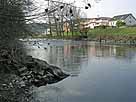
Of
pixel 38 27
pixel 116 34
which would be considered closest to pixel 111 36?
pixel 116 34

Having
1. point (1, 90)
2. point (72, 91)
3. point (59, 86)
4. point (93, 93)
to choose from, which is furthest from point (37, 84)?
point (1, 90)

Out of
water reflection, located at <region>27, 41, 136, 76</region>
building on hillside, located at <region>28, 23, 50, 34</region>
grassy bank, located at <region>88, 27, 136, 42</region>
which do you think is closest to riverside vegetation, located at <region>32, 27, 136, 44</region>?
grassy bank, located at <region>88, 27, 136, 42</region>

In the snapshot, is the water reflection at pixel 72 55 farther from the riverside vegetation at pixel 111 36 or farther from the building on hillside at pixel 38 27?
the riverside vegetation at pixel 111 36

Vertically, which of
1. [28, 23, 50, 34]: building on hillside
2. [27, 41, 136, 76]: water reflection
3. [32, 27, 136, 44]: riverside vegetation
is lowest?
[27, 41, 136, 76]: water reflection

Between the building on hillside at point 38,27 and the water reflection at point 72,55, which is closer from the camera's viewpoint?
the building on hillside at point 38,27

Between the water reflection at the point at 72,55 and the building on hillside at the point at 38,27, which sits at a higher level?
the building on hillside at the point at 38,27

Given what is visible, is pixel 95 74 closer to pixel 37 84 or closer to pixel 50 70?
pixel 50 70

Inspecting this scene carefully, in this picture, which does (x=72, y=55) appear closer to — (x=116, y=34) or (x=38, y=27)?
(x=38, y=27)

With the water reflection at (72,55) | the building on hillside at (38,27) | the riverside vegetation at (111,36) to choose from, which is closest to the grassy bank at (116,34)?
the riverside vegetation at (111,36)

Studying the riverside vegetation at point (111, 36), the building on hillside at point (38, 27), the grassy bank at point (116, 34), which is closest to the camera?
the building on hillside at point (38, 27)

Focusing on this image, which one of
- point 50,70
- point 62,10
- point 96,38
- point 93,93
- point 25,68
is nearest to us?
point 62,10

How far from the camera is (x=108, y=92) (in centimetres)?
1242

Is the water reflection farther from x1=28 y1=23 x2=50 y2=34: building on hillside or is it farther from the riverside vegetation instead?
the riverside vegetation

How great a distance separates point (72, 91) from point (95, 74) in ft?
16.5
